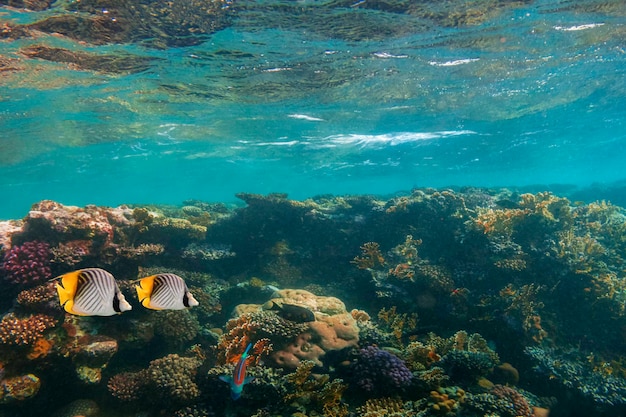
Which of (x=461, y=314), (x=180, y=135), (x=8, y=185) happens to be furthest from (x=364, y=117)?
(x=8, y=185)

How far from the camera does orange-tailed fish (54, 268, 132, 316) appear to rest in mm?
2582

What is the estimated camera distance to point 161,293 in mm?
2947

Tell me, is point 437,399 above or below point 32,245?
below

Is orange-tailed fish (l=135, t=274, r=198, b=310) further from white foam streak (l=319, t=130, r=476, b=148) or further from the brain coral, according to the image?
white foam streak (l=319, t=130, r=476, b=148)

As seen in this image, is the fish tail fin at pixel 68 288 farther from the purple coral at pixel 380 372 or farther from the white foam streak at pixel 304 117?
the white foam streak at pixel 304 117

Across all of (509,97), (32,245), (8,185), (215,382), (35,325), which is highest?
(509,97)

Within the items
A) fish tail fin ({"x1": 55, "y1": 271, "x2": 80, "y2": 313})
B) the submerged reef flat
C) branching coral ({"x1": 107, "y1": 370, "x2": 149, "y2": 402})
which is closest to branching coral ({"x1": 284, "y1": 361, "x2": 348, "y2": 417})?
the submerged reef flat

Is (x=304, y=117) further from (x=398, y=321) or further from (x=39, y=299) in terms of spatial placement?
(x=39, y=299)

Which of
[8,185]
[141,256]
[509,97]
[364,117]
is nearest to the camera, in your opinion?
[141,256]

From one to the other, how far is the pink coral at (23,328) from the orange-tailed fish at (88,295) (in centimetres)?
424

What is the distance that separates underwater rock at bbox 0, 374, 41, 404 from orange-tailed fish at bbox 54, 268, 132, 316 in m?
4.36

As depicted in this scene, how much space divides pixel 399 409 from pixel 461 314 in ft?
14.4

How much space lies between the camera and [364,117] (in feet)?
72.2

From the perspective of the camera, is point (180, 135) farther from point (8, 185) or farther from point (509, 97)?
point (8, 185)
